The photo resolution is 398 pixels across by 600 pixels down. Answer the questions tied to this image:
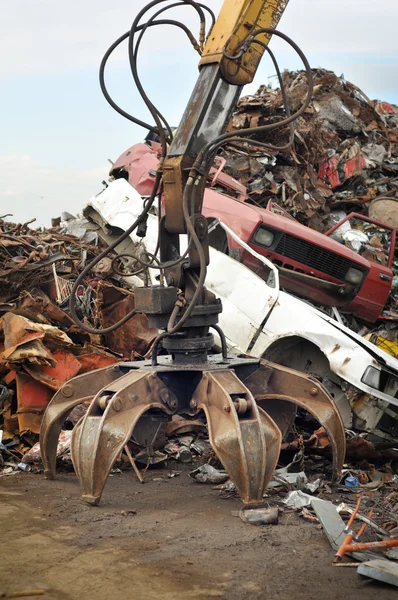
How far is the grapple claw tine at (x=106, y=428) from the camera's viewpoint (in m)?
5.10

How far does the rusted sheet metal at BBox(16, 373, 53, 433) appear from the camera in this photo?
23.2 feet

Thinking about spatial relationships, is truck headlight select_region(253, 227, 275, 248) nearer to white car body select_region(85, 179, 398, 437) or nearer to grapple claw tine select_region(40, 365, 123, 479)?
white car body select_region(85, 179, 398, 437)

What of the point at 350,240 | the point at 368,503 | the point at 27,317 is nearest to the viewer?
the point at 368,503

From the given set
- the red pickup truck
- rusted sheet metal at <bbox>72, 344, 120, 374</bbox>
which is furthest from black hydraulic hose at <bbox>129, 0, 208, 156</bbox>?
the red pickup truck

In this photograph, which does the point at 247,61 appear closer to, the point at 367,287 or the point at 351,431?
the point at 351,431

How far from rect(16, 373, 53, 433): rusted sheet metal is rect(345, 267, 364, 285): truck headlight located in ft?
14.5

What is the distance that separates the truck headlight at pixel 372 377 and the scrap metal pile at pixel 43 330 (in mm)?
2407

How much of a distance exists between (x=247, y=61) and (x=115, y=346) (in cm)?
377

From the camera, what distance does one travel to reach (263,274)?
866cm

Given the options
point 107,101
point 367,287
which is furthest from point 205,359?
point 367,287

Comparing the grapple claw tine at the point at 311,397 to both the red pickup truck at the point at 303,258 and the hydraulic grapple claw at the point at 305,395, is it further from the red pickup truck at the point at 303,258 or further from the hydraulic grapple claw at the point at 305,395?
the red pickup truck at the point at 303,258

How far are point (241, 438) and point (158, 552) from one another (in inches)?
35.9

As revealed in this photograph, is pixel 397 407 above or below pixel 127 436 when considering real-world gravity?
above

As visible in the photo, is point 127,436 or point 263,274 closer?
Result: point 127,436
